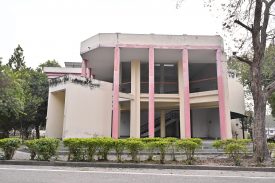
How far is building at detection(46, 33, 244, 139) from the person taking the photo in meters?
17.5

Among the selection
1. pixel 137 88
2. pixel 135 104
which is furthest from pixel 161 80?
pixel 135 104

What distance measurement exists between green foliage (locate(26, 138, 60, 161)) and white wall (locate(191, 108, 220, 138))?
714 inches

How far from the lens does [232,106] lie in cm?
2381

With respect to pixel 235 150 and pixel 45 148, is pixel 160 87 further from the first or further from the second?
pixel 45 148

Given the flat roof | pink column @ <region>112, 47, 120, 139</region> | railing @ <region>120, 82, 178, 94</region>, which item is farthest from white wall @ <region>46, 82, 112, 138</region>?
railing @ <region>120, 82, 178, 94</region>

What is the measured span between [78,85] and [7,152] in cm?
825

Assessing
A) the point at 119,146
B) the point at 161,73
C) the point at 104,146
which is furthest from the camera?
the point at 161,73

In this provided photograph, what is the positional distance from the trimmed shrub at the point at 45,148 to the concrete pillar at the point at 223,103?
40.6 ft

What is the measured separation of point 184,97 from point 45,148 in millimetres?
11804

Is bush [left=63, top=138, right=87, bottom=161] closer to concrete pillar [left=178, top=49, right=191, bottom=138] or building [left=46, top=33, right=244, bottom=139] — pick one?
building [left=46, top=33, right=244, bottom=139]

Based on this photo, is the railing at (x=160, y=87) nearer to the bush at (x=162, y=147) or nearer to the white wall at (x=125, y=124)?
the white wall at (x=125, y=124)

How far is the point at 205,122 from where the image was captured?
2555 cm

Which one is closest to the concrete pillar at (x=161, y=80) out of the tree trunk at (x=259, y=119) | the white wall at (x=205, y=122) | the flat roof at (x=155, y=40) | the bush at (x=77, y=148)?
the flat roof at (x=155, y=40)

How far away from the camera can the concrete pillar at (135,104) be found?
20.0 metres
